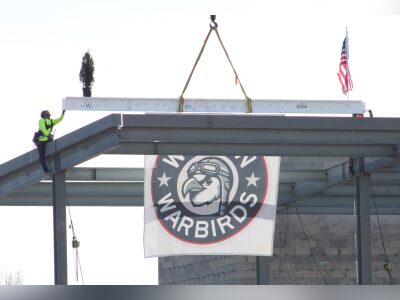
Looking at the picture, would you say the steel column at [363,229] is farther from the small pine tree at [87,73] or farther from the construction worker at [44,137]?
the construction worker at [44,137]

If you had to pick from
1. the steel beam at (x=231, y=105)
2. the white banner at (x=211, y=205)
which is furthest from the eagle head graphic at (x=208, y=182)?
the steel beam at (x=231, y=105)

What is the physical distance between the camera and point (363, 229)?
27.9 m

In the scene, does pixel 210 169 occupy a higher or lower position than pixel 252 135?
lower

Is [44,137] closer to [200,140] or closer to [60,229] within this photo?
[60,229]

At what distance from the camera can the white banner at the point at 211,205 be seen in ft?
93.4

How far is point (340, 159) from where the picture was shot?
Result: 31.9 metres

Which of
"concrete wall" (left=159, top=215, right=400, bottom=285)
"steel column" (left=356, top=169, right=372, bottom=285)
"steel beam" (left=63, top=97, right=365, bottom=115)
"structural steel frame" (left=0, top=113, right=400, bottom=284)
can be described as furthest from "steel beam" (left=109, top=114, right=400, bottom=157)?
"concrete wall" (left=159, top=215, right=400, bottom=285)

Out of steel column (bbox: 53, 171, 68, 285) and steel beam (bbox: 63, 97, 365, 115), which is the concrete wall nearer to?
steel beam (bbox: 63, 97, 365, 115)

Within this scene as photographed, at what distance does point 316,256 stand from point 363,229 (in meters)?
5.62

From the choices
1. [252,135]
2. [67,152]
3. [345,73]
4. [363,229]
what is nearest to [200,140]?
[252,135]

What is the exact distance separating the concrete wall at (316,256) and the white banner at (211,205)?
3.65 metres

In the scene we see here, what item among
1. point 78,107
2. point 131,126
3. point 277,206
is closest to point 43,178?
point 78,107

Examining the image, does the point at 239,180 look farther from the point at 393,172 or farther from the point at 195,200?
the point at 393,172

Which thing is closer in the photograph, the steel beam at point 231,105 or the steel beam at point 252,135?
the steel beam at point 252,135
